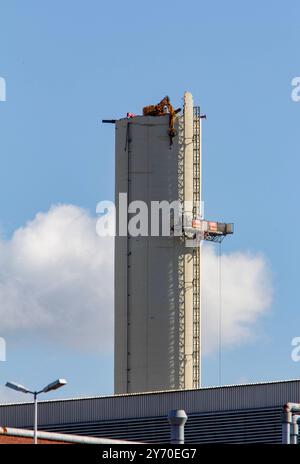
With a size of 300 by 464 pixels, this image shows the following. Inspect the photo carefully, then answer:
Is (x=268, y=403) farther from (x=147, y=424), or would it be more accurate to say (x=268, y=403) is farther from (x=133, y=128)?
(x=133, y=128)

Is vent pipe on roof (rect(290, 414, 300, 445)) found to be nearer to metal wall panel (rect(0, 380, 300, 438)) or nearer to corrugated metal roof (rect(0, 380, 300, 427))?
corrugated metal roof (rect(0, 380, 300, 427))

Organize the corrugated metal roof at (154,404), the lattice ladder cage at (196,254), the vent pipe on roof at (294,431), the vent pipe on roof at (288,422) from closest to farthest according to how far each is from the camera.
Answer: the vent pipe on roof at (288,422), the vent pipe on roof at (294,431), the corrugated metal roof at (154,404), the lattice ladder cage at (196,254)

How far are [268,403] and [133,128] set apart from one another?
133 feet

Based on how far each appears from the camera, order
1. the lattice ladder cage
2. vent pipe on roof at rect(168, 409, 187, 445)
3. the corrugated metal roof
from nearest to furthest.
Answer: vent pipe on roof at rect(168, 409, 187, 445) < the corrugated metal roof < the lattice ladder cage

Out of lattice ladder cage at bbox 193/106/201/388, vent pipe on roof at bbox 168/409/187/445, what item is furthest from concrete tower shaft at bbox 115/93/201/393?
vent pipe on roof at bbox 168/409/187/445

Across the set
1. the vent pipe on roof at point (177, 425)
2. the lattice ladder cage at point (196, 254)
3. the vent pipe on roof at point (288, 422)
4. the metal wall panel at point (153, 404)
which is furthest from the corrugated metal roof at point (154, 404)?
the vent pipe on roof at point (177, 425)

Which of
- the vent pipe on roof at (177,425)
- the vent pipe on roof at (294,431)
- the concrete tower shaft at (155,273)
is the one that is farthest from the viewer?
the concrete tower shaft at (155,273)

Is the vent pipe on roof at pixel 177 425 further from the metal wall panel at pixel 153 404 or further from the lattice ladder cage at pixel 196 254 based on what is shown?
the lattice ladder cage at pixel 196 254

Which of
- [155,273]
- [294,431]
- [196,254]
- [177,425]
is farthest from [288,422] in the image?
[196,254]

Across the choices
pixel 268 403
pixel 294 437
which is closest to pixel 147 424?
pixel 268 403
